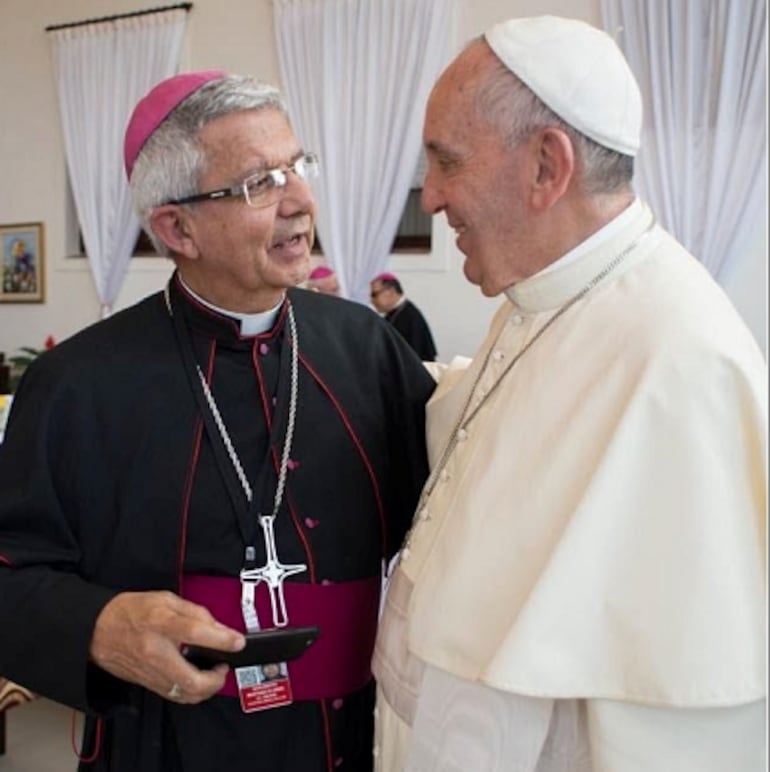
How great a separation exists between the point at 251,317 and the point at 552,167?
0.63 meters

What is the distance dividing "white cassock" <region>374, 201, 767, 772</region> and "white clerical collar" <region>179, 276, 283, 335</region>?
1.76 ft

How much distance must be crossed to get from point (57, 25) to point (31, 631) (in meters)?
9.45

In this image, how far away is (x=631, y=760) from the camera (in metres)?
1.10

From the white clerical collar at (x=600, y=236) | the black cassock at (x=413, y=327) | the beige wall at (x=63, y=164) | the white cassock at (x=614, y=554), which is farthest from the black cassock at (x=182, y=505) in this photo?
the beige wall at (x=63, y=164)

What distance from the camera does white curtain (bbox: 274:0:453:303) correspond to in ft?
24.6

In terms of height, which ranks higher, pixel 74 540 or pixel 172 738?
pixel 74 540

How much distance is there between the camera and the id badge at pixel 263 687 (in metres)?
1.46

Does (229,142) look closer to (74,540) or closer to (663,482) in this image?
(74,540)

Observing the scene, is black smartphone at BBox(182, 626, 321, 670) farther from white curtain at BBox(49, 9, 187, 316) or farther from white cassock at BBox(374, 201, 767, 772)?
white curtain at BBox(49, 9, 187, 316)

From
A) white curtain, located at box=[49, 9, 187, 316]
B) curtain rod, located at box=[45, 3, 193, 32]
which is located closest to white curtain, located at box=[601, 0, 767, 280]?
curtain rod, located at box=[45, 3, 193, 32]

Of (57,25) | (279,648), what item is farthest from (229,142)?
(57,25)

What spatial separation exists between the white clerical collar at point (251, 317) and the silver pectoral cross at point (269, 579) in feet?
1.11

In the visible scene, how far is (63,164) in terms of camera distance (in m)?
9.71

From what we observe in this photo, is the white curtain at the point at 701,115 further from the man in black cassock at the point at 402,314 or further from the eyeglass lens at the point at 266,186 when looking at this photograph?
the eyeglass lens at the point at 266,186
